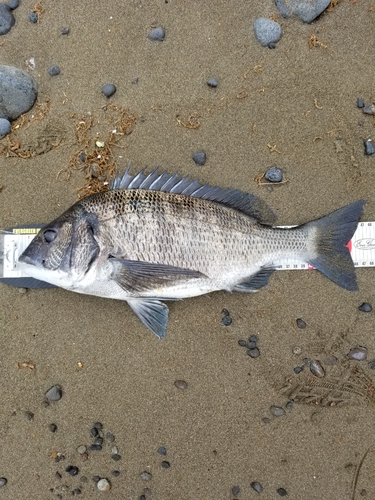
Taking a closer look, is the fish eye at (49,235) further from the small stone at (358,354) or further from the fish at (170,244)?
the small stone at (358,354)

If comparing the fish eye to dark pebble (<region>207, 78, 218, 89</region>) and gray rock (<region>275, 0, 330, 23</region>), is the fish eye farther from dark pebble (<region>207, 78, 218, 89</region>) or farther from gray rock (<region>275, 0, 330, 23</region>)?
gray rock (<region>275, 0, 330, 23</region>)

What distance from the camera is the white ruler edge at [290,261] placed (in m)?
3.26

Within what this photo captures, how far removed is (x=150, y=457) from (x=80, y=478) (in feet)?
2.05

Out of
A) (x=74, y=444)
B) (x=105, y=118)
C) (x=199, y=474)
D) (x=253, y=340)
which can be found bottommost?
(x=199, y=474)

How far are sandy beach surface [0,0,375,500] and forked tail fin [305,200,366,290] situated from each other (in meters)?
0.18

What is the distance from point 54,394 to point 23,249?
1261 millimetres

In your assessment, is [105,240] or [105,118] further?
[105,118]

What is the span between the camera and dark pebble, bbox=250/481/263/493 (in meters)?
3.15

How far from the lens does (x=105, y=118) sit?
3.40 m

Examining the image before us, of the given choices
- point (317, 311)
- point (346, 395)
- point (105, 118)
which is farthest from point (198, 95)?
point (346, 395)

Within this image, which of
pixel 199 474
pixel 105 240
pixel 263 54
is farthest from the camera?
pixel 263 54

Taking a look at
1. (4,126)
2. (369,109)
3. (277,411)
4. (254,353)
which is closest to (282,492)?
(277,411)

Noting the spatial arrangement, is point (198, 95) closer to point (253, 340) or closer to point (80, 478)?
point (253, 340)

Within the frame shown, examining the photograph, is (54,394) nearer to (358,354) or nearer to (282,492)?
(282,492)
